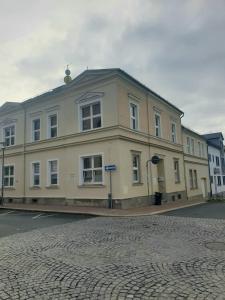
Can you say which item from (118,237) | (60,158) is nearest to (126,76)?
(60,158)

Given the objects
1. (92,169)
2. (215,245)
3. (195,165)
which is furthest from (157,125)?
(215,245)

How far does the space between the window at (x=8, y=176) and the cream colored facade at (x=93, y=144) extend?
212 millimetres

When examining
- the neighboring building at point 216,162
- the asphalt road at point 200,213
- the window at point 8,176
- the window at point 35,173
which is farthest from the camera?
the neighboring building at point 216,162

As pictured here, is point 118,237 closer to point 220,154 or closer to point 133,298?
point 133,298

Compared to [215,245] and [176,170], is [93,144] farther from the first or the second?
[215,245]

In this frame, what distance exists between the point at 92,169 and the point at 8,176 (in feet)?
33.0

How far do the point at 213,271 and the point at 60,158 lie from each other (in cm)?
1577

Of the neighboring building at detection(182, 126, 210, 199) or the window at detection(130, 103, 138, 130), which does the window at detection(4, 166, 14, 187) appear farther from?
the neighboring building at detection(182, 126, 210, 199)

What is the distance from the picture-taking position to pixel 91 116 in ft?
59.8

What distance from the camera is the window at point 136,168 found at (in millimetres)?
18000

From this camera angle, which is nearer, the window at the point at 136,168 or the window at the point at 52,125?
the window at the point at 136,168

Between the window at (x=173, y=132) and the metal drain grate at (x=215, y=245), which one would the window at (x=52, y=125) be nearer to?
the window at (x=173, y=132)

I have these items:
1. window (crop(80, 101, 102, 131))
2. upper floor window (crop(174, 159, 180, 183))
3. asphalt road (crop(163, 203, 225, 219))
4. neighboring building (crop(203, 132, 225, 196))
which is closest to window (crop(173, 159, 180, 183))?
upper floor window (crop(174, 159, 180, 183))

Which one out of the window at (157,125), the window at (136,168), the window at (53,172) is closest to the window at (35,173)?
the window at (53,172)
